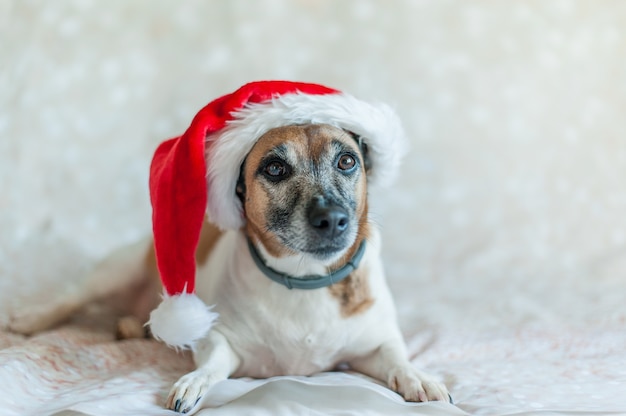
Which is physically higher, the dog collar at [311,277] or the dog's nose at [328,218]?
the dog's nose at [328,218]

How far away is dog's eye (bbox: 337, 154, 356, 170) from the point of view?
2.04 m

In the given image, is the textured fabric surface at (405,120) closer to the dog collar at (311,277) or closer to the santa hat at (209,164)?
the dog collar at (311,277)

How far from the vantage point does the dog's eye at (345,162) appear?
80.4 inches

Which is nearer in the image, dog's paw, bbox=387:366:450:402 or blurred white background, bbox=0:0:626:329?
dog's paw, bbox=387:366:450:402

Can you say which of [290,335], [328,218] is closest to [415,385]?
[290,335]

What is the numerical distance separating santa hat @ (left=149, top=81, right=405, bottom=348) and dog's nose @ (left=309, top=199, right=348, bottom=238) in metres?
0.28

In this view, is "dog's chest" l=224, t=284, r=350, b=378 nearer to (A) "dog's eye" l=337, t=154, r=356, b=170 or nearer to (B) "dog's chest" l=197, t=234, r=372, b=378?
(B) "dog's chest" l=197, t=234, r=372, b=378

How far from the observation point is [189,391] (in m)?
1.83

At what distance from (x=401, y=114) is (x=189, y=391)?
2.00 m

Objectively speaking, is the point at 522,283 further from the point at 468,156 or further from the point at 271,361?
the point at 271,361

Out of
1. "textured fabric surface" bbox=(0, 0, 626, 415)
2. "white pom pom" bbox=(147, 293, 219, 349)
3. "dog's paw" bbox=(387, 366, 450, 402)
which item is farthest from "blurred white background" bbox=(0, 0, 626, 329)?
"white pom pom" bbox=(147, 293, 219, 349)

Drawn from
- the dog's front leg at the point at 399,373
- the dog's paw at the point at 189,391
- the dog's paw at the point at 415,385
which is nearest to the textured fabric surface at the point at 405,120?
the dog's front leg at the point at 399,373

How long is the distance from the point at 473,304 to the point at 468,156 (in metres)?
0.93

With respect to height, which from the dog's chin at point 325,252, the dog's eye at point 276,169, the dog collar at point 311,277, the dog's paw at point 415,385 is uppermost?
the dog's eye at point 276,169
